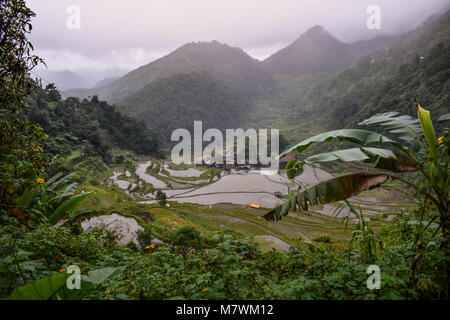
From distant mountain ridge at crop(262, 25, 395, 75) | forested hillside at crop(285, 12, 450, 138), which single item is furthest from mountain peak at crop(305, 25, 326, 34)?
forested hillside at crop(285, 12, 450, 138)

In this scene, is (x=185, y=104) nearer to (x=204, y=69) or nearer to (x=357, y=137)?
(x=204, y=69)

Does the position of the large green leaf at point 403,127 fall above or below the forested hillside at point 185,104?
below

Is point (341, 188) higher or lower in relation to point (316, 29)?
lower

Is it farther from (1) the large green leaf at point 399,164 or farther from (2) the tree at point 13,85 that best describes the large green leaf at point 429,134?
(2) the tree at point 13,85

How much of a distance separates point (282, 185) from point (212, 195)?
878 centimetres

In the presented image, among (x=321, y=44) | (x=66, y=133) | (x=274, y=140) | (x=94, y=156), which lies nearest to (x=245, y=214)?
(x=94, y=156)

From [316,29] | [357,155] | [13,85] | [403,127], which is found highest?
[316,29]

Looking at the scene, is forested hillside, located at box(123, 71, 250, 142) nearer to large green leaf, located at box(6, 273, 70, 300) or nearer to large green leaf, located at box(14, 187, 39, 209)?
large green leaf, located at box(14, 187, 39, 209)

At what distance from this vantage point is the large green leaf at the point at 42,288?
5.19ft

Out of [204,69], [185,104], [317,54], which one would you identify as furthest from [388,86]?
[317,54]

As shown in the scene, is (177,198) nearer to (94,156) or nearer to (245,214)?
(245,214)

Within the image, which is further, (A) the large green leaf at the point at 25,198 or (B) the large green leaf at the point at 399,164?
(A) the large green leaf at the point at 25,198

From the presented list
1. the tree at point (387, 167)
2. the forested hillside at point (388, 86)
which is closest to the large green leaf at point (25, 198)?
the tree at point (387, 167)

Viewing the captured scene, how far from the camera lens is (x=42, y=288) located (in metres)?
1.65
